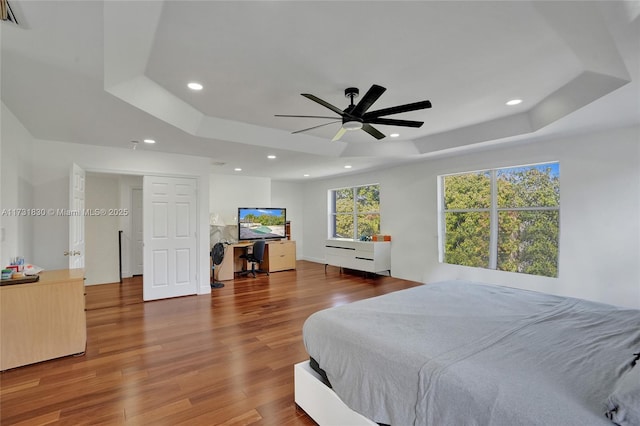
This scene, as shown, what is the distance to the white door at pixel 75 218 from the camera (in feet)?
11.5

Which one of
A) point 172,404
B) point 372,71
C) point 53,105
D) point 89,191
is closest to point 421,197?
point 372,71

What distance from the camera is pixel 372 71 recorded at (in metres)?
2.56

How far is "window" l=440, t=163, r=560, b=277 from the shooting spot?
4.25 metres

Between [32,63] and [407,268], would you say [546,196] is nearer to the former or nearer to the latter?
[407,268]

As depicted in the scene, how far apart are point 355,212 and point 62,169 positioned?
5773 mm

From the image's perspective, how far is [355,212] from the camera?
7.69 meters

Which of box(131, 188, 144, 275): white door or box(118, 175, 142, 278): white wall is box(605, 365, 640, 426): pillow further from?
box(131, 188, 144, 275): white door

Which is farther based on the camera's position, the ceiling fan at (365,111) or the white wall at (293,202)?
the white wall at (293,202)

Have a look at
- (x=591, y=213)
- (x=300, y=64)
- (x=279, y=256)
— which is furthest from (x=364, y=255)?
(x=300, y=64)

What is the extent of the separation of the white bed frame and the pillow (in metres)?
0.92

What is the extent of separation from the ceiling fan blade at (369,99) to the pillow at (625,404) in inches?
77.3

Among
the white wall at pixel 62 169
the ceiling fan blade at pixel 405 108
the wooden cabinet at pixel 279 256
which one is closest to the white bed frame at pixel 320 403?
the ceiling fan blade at pixel 405 108

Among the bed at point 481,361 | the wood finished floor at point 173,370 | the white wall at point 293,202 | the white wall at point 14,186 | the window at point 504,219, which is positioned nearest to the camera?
the bed at point 481,361

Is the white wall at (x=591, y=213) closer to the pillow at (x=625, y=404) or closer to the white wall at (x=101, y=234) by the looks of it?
the pillow at (x=625, y=404)
